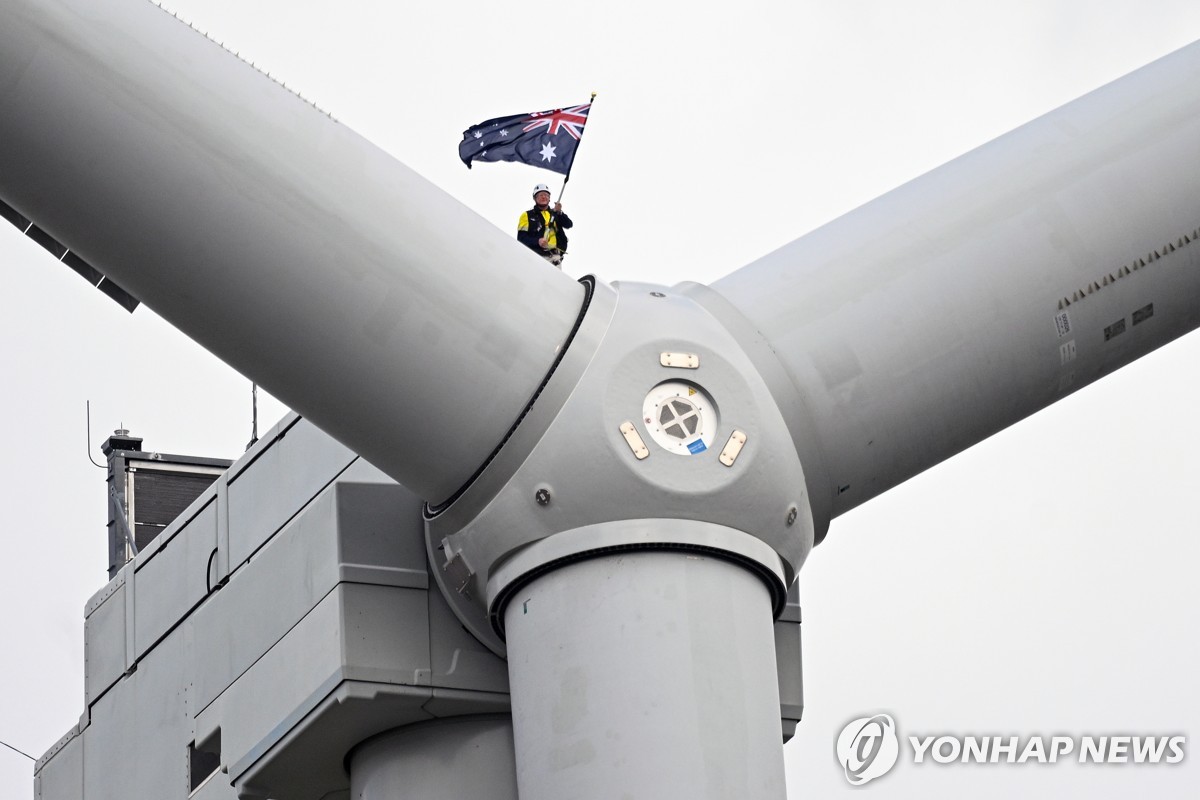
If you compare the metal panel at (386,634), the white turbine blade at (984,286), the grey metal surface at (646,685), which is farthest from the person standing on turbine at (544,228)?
the grey metal surface at (646,685)

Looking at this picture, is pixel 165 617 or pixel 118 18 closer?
pixel 118 18

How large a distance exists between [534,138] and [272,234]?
762 cm

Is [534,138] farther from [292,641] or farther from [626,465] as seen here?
[626,465]

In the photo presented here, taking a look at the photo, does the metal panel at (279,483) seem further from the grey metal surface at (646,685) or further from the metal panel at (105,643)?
the grey metal surface at (646,685)

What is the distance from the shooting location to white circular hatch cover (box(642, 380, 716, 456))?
13336 mm

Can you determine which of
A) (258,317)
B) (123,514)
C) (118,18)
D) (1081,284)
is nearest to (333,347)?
(258,317)

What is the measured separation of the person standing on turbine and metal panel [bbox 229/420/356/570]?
450 cm

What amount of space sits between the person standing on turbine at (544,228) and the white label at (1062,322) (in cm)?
676

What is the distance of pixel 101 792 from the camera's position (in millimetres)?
18781

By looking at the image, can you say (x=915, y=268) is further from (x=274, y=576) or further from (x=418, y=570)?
(x=274, y=576)

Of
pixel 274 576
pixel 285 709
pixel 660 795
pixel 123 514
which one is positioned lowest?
pixel 660 795

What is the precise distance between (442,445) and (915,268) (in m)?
3.37

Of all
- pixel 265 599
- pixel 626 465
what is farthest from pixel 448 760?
pixel 626 465

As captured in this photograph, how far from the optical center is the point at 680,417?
13.4 m
